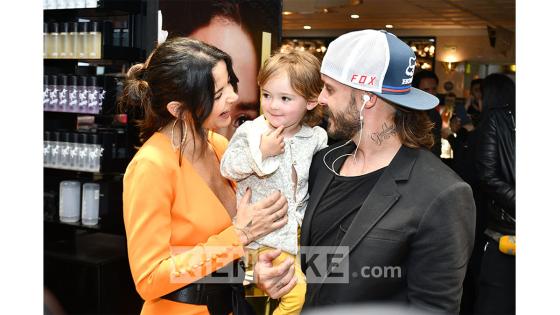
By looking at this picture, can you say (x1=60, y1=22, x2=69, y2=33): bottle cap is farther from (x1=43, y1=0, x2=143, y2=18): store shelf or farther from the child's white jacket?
the child's white jacket

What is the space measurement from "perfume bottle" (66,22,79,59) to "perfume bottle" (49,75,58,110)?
21 cm

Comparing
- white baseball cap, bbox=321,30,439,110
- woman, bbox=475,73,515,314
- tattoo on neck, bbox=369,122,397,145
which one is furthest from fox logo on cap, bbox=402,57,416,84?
woman, bbox=475,73,515,314

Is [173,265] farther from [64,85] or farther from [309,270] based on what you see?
[64,85]

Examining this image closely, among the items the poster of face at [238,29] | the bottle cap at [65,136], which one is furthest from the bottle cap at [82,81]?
the poster of face at [238,29]

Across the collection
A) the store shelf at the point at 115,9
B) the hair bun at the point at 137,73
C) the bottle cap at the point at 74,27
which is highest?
the store shelf at the point at 115,9

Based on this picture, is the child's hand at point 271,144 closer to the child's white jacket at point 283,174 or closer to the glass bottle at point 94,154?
the child's white jacket at point 283,174

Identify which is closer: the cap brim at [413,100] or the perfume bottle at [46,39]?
the cap brim at [413,100]

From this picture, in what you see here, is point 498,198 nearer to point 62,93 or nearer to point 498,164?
point 498,164

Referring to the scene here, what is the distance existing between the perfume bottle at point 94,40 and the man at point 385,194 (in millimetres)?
2228

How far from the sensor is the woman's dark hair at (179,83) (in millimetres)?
1842

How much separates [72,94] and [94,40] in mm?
411

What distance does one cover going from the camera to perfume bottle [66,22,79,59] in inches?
148

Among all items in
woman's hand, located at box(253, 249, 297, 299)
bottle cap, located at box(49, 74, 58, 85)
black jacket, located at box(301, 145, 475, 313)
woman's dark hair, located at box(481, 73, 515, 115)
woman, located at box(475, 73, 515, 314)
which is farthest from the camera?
bottle cap, located at box(49, 74, 58, 85)

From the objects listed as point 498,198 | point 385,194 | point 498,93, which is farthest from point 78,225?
point 385,194
